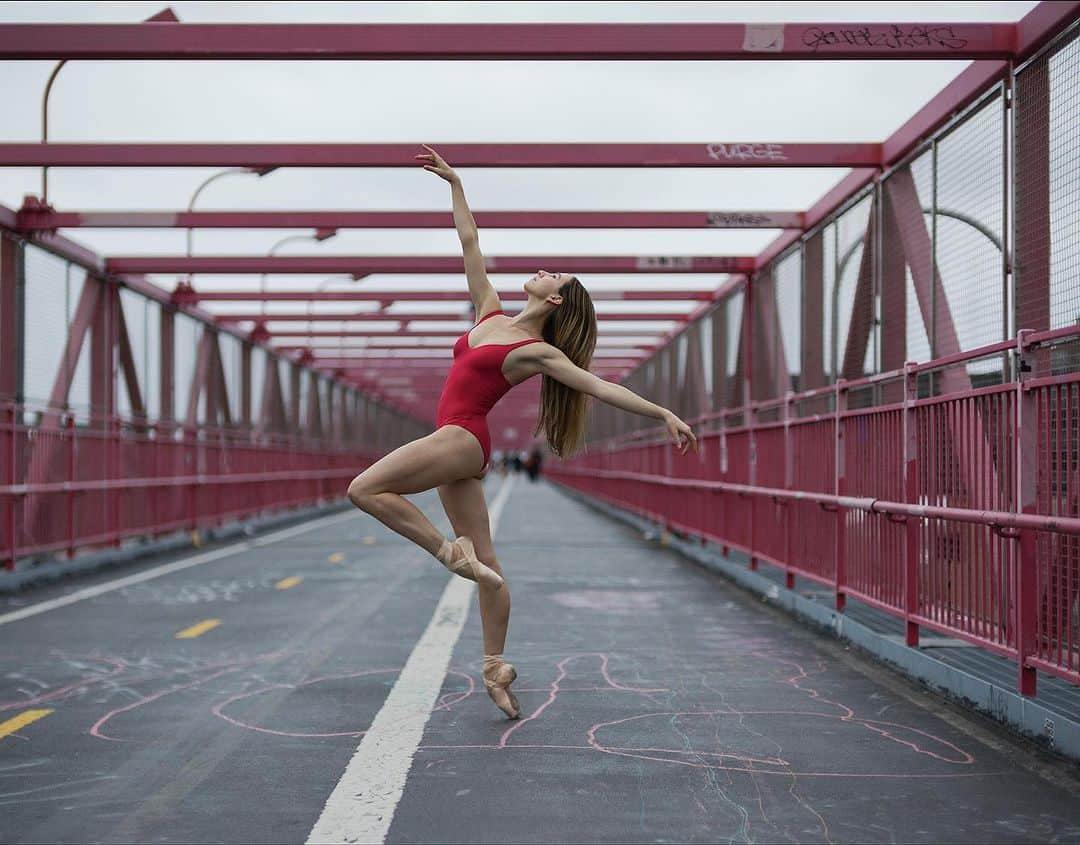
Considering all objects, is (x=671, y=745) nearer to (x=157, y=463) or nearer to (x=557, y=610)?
(x=557, y=610)

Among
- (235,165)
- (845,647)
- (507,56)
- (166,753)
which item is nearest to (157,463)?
(235,165)

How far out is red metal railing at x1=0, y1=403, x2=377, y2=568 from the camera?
1304cm

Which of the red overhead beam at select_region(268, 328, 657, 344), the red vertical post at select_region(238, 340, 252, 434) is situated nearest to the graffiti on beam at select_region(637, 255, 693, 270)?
the red overhead beam at select_region(268, 328, 657, 344)

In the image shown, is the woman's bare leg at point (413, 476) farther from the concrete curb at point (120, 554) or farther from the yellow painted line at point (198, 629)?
the concrete curb at point (120, 554)

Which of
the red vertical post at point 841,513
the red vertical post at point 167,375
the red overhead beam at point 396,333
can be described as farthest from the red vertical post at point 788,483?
the red overhead beam at point 396,333

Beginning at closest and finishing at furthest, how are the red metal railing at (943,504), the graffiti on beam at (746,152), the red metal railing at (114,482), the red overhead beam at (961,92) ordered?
the red metal railing at (943,504) < the red overhead beam at (961,92) < the graffiti on beam at (746,152) < the red metal railing at (114,482)

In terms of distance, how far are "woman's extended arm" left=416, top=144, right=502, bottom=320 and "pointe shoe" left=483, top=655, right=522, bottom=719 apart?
152 centimetres

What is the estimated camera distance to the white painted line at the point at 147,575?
1045 cm

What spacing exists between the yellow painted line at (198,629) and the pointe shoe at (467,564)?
375 centimetres

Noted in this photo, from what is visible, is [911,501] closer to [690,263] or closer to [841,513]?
[841,513]

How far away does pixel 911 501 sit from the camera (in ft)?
24.6

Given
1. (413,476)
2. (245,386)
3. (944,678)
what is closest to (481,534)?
(413,476)

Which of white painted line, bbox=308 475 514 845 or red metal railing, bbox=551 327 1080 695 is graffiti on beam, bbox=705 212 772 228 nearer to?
red metal railing, bbox=551 327 1080 695

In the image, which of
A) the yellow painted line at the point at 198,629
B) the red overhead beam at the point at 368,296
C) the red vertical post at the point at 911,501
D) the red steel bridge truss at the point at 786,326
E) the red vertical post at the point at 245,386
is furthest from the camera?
the red vertical post at the point at 245,386
